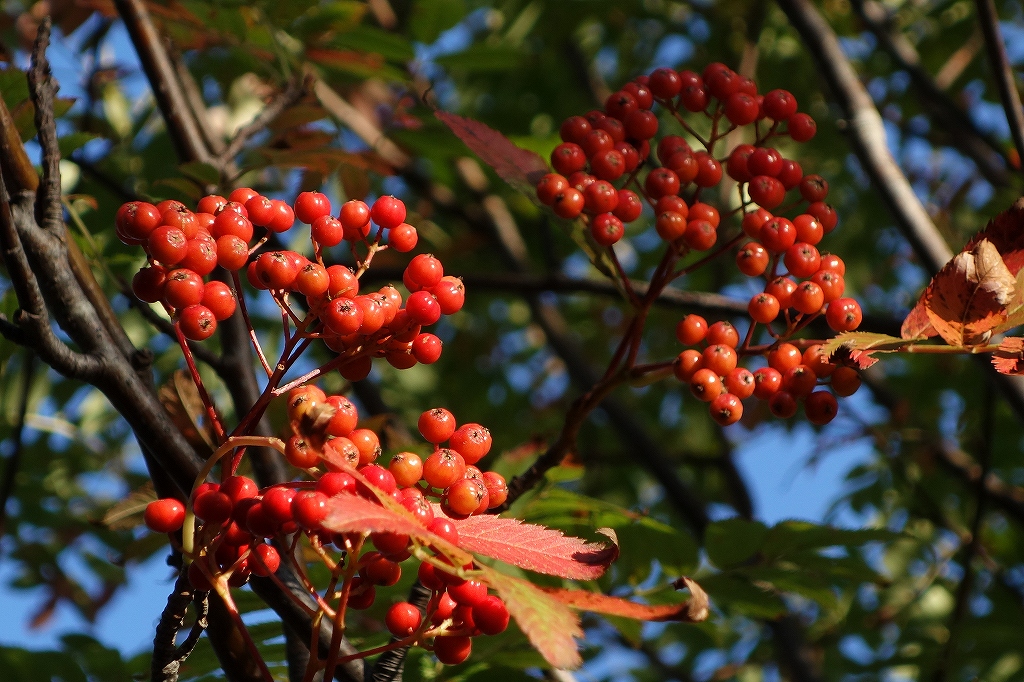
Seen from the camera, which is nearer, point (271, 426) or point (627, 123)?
point (627, 123)

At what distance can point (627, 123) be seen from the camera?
1833mm

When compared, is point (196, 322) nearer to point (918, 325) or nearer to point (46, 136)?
point (46, 136)

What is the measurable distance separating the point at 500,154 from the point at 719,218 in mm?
438

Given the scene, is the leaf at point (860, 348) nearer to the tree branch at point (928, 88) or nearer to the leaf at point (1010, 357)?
the leaf at point (1010, 357)

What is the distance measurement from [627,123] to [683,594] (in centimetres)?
122

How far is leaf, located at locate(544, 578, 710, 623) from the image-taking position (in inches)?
41.7

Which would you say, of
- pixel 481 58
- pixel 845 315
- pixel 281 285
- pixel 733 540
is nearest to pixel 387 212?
pixel 281 285

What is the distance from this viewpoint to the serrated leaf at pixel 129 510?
158 centimetres

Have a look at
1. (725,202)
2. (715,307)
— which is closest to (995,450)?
(725,202)

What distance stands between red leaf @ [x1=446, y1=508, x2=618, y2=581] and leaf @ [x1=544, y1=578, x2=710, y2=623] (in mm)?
36

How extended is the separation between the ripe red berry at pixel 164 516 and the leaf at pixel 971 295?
112 cm

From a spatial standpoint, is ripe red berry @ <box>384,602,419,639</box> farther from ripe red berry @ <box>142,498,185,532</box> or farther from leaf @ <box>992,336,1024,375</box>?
leaf @ <box>992,336,1024,375</box>

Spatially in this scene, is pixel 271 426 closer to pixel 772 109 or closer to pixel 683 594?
pixel 683 594

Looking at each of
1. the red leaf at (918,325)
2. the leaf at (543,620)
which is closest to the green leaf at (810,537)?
the red leaf at (918,325)
